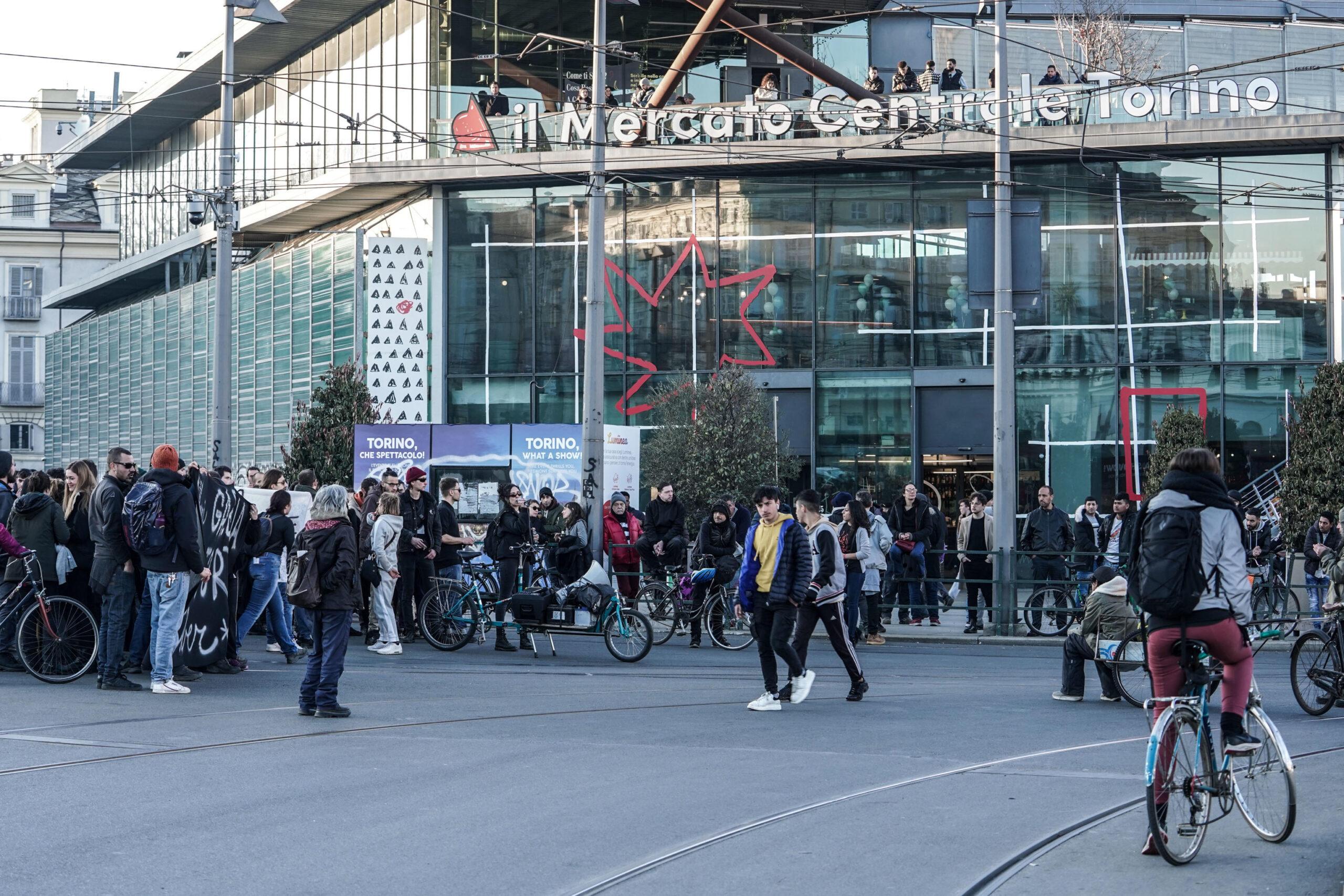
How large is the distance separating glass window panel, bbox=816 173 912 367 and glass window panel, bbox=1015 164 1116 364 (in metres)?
2.30

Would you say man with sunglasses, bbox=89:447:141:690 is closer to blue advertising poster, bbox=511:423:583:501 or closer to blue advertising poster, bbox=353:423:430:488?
blue advertising poster, bbox=511:423:583:501

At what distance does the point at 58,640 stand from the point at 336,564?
10.7 feet

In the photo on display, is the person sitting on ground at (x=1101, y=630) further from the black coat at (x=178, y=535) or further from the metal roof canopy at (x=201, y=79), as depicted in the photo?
the metal roof canopy at (x=201, y=79)

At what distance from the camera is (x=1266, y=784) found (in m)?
6.99

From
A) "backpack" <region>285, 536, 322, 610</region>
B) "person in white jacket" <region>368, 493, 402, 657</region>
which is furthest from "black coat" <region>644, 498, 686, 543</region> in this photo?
"backpack" <region>285, 536, 322, 610</region>

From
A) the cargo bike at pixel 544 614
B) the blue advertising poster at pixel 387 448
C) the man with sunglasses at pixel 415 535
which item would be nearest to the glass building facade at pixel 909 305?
the blue advertising poster at pixel 387 448

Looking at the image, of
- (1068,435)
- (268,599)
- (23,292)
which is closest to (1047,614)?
(268,599)

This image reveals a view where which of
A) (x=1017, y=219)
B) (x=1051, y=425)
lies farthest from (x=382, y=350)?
(x=1017, y=219)

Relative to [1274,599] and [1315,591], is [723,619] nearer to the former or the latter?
[1274,599]

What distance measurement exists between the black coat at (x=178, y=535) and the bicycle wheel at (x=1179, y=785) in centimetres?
817

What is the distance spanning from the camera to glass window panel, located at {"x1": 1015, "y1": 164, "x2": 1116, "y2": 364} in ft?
100

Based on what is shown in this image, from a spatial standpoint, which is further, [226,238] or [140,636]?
[226,238]

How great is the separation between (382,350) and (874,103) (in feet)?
36.7

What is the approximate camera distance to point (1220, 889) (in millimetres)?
6242
